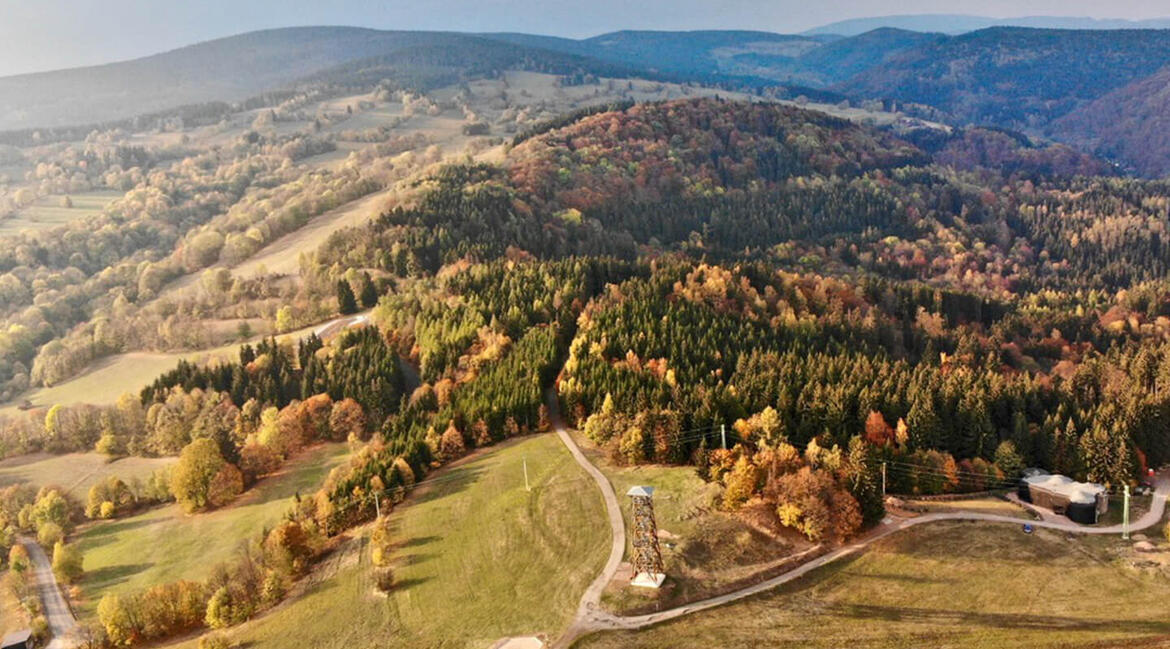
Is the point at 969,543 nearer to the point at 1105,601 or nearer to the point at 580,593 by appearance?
the point at 1105,601

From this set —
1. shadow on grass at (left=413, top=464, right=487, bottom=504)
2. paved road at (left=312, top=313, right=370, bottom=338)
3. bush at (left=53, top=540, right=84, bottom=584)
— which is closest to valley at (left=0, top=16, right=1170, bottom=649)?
bush at (left=53, top=540, right=84, bottom=584)

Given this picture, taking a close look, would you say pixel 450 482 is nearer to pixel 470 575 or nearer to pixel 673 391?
pixel 470 575

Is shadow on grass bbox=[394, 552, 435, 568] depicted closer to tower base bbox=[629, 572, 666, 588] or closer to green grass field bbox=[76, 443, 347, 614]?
tower base bbox=[629, 572, 666, 588]

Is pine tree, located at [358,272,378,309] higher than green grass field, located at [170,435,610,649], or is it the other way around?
pine tree, located at [358,272,378,309]

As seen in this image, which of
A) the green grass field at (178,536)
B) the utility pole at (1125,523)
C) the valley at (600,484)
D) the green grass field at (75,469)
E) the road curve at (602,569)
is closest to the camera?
the road curve at (602,569)

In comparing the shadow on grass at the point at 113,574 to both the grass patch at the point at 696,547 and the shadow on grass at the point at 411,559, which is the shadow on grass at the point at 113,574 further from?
the grass patch at the point at 696,547

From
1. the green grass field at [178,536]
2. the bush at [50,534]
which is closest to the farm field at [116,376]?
the bush at [50,534]

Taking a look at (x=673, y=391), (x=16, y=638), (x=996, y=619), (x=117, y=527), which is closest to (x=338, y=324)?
(x=117, y=527)
